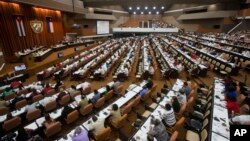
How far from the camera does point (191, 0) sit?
28656 mm

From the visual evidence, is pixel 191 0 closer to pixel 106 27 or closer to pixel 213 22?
pixel 213 22

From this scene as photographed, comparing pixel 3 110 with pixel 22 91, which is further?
pixel 22 91

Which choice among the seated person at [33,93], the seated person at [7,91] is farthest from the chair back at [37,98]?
the seated person at [7,91]

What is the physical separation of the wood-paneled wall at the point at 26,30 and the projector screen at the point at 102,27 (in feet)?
41.9

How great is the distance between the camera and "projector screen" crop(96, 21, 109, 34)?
37194mm

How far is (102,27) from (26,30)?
2077cm

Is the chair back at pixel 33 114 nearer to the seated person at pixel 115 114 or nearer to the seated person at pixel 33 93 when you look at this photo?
the seated person at pixel 33 93

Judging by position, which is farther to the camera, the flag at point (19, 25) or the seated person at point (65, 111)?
the flag at point (19, 25)

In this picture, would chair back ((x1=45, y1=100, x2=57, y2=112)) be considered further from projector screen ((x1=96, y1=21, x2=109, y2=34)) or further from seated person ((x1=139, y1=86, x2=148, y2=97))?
projector screen ((x1=96, y1=21, x2=109, y2=34))

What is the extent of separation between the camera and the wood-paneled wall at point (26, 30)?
652 inches

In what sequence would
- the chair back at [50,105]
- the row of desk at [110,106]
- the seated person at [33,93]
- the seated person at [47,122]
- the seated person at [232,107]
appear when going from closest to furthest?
the row of desk at [110,106]
the seated person at [47,122]
the seated person at [232,107]
the chair back at [50,105]
the seated person at [33,93]

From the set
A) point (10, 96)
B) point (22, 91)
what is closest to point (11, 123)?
point (10, 96)

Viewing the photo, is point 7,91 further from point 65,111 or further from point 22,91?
point 65,111

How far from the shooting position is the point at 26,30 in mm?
19359
